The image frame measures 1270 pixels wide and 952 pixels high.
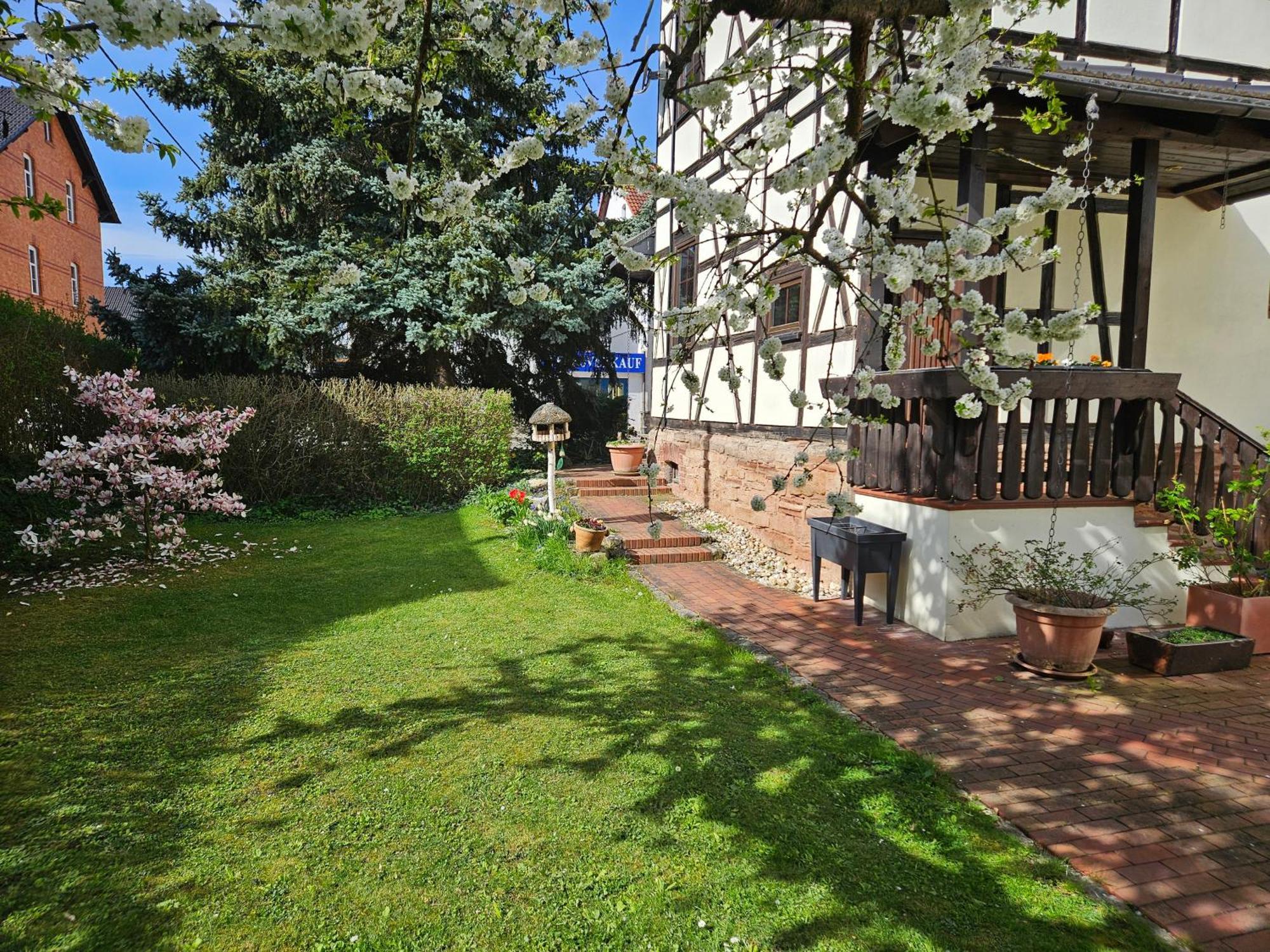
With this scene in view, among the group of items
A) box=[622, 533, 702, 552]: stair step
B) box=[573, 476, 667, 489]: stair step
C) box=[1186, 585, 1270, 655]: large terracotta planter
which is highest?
box=[573, 476, 667, 489]: stair step

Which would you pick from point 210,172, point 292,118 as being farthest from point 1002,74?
point 210,172

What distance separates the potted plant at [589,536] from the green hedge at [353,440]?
14.7 feet

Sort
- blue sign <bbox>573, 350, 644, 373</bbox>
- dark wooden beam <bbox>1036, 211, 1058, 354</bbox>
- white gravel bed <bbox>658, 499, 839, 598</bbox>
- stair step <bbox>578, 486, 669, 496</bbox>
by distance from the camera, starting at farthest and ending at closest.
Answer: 1. blue sign <bbox>573, 350, 644, 373</bbox>
2. stair step <bbox>578, 486, 669, 496</bbox>
3. dark wooden beam <bbox>1036, 211, 1058, 354</bbox>
4. white gravel bed <bbox>658, 499, 839, 598</bbox>

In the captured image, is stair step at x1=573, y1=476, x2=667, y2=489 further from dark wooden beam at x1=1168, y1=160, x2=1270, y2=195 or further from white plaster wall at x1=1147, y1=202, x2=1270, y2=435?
dark wooden beam at x1=1168, y1=160, x2=1270, y2=195

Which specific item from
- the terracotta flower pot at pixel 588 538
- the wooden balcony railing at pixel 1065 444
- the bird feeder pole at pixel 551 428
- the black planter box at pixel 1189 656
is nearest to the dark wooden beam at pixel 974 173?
the wooden balcony railing at pixel 1065 444

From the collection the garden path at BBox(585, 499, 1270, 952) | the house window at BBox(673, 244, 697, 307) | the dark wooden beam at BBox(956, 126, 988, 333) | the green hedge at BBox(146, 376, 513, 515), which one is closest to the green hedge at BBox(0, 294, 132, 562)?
the green hedge at BBox(146, 376, 513, 515)

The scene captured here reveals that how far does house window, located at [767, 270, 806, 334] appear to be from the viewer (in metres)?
8.23

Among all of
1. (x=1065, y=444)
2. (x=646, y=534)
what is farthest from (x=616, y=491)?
(x=1065, y=444)

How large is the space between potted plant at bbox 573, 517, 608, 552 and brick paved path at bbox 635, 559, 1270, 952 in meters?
2.61

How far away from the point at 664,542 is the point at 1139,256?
5.55 m

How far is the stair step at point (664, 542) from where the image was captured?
867cm

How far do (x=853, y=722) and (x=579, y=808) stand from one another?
1751mm

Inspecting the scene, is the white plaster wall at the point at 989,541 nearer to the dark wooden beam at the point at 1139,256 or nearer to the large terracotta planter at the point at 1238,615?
the large terracotta planter at the point at 1238,615

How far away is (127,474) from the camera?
7.15m
